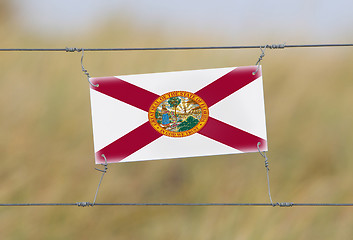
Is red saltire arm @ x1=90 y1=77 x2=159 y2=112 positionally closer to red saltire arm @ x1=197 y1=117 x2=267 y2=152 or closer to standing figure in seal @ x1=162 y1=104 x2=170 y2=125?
standing figure in seal @ x1=162 y1=104 x2=170 y2=125

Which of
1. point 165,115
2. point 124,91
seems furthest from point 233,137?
point 124,91

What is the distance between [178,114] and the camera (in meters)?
7.85

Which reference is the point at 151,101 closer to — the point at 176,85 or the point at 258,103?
the point at 176,85

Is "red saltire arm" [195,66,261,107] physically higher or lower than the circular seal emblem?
higher

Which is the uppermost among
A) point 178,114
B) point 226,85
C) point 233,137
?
point 226,85

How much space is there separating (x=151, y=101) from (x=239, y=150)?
1028 millimetres

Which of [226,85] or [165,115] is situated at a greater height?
[226,85]

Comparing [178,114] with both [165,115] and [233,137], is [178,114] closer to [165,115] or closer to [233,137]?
[165,115]

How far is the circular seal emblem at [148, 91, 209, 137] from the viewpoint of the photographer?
Answer: 7.83 metres

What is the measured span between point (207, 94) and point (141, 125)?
2.45ft

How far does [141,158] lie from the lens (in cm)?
780

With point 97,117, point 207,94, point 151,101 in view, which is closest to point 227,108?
point 207,94

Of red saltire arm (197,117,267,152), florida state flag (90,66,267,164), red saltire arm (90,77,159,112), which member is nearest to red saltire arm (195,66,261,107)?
florida state flag (90,66,267,164)

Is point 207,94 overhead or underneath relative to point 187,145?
overhead
